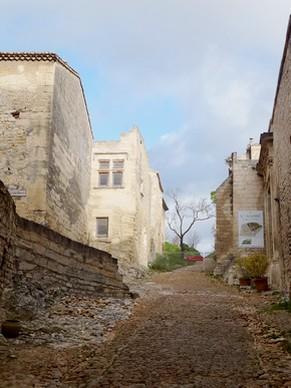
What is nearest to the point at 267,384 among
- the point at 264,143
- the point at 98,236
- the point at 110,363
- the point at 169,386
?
the point at 169,386

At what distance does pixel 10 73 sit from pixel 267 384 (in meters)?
13.6

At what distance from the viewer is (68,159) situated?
17.2 meters

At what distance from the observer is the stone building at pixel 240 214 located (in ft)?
65.6

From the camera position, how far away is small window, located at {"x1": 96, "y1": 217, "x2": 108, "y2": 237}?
2488cm

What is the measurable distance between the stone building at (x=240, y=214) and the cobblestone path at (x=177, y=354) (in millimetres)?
9630

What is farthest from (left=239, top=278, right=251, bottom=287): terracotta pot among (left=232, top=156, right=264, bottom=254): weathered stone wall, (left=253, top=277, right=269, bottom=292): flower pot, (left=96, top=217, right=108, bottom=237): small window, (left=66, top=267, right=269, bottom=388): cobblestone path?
(left=96, top=217, right=108, bottom=237): small window

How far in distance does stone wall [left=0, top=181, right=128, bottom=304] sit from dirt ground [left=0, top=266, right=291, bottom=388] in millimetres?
1512

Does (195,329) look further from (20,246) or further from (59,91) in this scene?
(59,91)

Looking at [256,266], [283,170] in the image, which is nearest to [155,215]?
[256,266]

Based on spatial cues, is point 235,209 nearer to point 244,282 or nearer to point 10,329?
point 244,282

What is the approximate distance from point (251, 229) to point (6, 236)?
1478 centimetres

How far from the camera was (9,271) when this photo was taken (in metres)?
7.44

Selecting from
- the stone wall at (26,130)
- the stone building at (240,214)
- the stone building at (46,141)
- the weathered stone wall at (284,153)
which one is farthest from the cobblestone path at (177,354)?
the stone building at (240,214)

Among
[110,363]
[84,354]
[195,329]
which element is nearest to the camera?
[110,363]
